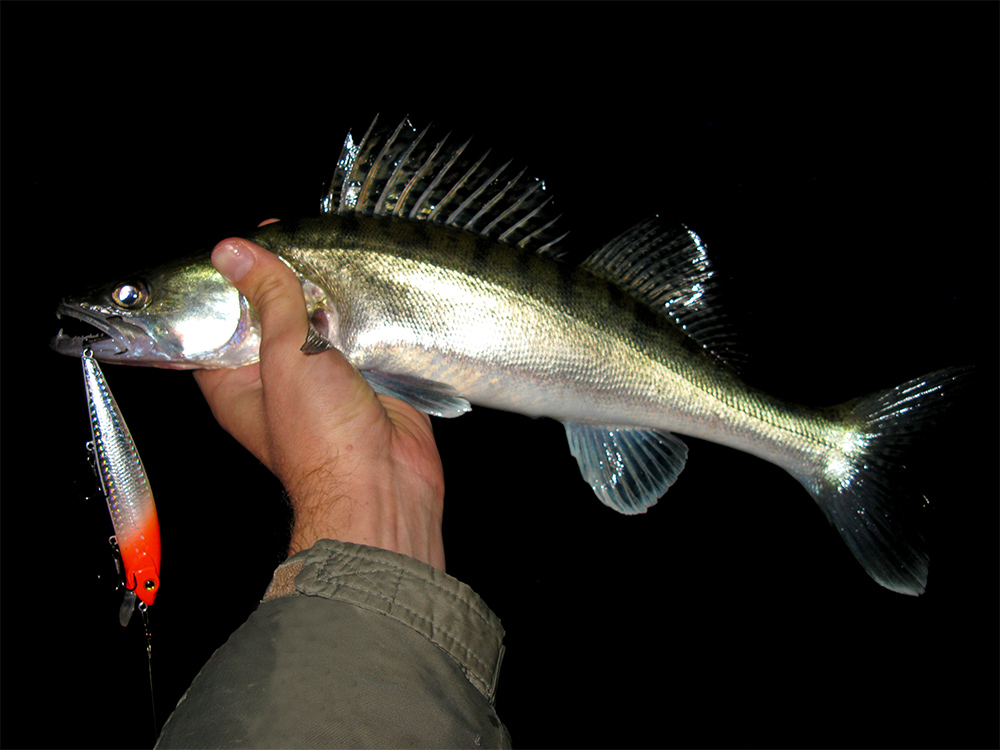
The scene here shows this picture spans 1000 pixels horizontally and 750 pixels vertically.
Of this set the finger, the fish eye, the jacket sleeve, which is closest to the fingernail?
the finger

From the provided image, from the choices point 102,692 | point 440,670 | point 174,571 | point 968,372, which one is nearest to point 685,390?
point 968,372

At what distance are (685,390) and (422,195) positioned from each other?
3.26ft

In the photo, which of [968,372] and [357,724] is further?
[968,372]

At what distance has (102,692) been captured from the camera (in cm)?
261

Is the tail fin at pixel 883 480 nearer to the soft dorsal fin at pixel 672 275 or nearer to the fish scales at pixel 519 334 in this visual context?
the fish scales at pixel 519 334

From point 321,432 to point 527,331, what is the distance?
63 cm

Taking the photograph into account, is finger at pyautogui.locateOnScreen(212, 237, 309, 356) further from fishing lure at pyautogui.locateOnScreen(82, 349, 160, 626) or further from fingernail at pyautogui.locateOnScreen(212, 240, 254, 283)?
fishing lure at pyautogui.locateOnScreen(82, 349, 160, 626)

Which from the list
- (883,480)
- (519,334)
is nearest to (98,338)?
(519,334)

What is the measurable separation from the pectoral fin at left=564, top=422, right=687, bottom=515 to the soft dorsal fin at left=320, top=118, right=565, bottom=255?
63 centimetres

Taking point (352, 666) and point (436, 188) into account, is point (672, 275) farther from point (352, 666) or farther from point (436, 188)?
point (352, 666)

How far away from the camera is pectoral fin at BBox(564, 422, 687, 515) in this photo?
1.72 meters

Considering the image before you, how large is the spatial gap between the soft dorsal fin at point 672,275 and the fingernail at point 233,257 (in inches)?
39.6

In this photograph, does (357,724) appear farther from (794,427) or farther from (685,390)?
(794,427)

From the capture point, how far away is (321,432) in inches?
54.1
